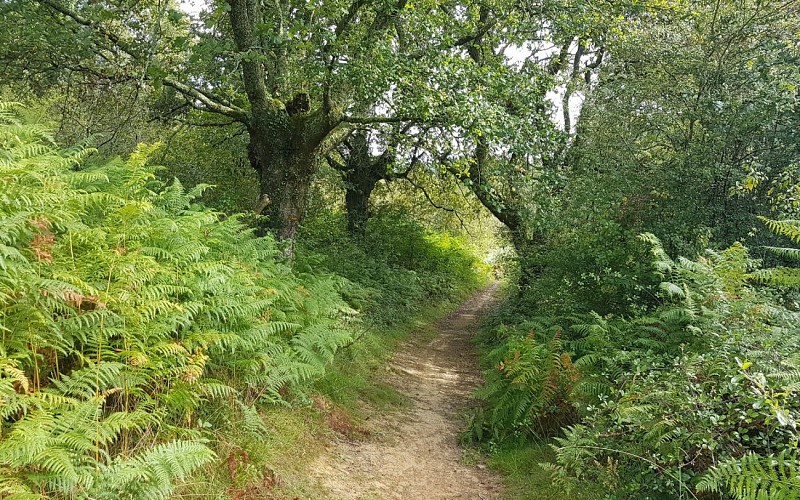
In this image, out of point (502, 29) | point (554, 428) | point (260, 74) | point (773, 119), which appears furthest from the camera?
point (502, 29)

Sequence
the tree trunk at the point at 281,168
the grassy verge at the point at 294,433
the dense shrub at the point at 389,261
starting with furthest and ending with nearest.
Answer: the dense shrub at the point at 389,261 → the tree trunk at the point at 281,168 → the grassy verge at the point at 294,433

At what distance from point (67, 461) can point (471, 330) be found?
45.9ft

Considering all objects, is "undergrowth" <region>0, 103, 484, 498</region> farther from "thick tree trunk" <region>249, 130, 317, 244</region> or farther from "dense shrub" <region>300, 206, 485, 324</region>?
"dense shrub" <region>300, 206, 485, 324</region>

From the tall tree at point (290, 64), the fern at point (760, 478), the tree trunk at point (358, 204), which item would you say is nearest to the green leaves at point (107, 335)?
the fern at point (760, 478)

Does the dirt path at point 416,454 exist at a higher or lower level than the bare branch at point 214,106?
lower

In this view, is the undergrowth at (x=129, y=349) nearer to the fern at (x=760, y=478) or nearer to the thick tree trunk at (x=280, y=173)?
the fern at (x=760, y=478)

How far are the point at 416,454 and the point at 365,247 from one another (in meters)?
11.8

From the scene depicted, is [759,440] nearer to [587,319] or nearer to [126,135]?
[587,319]

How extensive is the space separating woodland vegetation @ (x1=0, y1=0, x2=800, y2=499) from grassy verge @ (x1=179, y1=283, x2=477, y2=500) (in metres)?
0.04

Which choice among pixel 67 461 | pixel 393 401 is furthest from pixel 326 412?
pixel 67 461

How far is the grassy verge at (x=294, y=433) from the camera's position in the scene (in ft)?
13.9

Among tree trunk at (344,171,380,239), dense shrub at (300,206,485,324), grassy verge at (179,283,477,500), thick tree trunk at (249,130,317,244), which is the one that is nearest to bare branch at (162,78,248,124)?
thick tree trunk at (249,130,317,244)

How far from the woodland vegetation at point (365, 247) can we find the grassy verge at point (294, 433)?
0.04 meters

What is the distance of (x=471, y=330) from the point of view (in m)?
16.2
